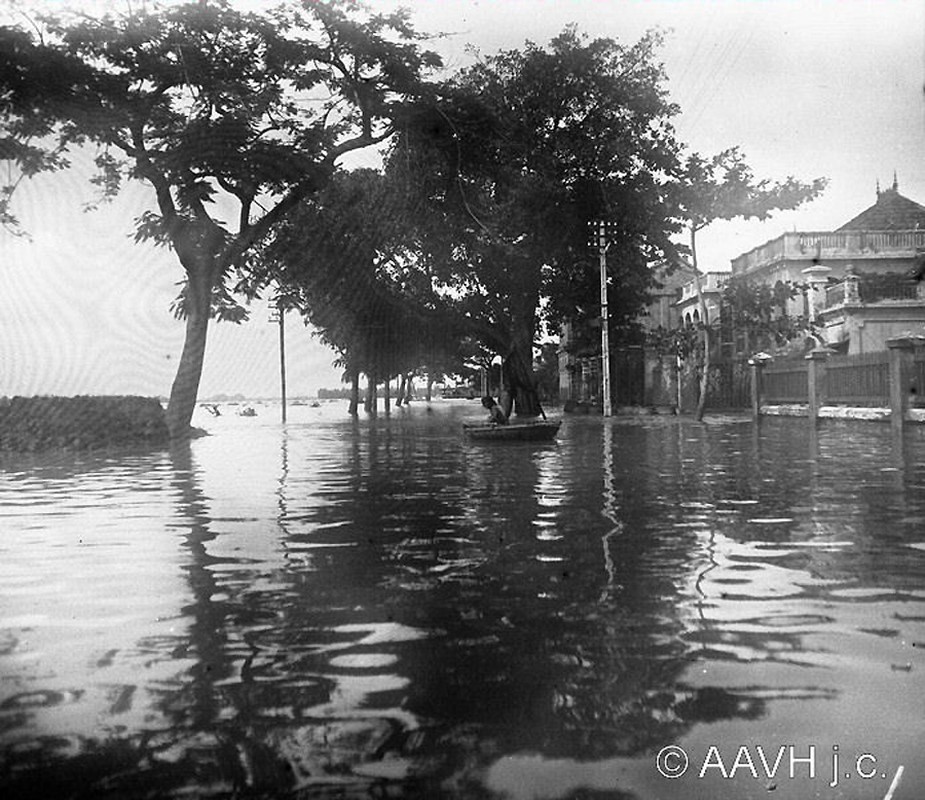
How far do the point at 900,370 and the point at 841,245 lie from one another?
1836 centimetres

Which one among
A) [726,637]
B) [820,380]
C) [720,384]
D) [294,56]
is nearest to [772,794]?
[726,637]

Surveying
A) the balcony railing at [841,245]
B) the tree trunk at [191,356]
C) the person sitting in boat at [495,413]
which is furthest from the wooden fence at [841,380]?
the tree trunk at [191,356]

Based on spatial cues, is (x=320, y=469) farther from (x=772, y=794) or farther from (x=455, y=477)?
(x=772, y=794)

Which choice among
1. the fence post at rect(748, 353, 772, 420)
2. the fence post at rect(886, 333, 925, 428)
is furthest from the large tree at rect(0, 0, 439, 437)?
the fence post at rect(748, 353, 772, 420)

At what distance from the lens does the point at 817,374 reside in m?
25.0

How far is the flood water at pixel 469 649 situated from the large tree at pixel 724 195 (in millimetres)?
19269

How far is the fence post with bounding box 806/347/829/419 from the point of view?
24.3 m

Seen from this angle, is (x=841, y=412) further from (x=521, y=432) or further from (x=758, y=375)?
(x=521, y=432)

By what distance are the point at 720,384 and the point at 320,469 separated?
107 feet

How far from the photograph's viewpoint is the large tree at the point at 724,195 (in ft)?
86.8

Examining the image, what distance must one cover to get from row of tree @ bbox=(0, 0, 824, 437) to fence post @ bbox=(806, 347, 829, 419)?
480 centimetres

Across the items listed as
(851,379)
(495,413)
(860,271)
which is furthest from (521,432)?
(860,271)

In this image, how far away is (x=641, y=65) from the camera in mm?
28000

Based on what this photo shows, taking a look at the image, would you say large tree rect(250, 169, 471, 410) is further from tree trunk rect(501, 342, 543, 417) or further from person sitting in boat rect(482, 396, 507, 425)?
person sitting in boat rect(482, 396, 507, 425)
